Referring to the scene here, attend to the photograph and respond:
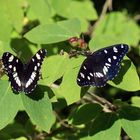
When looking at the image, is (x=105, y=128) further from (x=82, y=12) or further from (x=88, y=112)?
(x=82, y=12)

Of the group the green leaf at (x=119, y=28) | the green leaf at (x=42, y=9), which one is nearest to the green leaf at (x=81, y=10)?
the green leaf at (x=119, y=28)

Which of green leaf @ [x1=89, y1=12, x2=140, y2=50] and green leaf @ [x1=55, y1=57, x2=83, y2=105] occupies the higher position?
green leaf @ [x1=55, y1=57, x2=83, y2=105]

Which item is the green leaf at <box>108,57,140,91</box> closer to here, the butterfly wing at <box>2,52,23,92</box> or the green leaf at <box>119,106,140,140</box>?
the green leaf at <box>119,106,140,140</box>

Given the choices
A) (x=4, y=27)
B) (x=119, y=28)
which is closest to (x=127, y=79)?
(x=4, y=27)

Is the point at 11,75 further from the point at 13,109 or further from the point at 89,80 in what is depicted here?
the point at 89,80

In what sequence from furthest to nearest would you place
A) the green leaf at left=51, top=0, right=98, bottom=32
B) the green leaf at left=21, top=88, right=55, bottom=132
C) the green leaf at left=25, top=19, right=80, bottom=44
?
the green leaf at left=51, top=0, right=98, bottom=32, the green leaf at left=25, top=19, right=80, bottom=44, the green leaf at left=21, top=88, right=55, bottom=132

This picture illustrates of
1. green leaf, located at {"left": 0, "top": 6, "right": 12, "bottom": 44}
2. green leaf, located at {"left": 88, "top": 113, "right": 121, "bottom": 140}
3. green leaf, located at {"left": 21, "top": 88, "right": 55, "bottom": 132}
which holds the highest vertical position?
green leaf, located at {"left": 0, "top": 6, "right": 12, "bottom": 44}

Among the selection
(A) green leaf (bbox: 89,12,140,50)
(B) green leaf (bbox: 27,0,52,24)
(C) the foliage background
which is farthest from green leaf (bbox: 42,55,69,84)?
(A) green leaf (bbox: 89,12,140,50)
